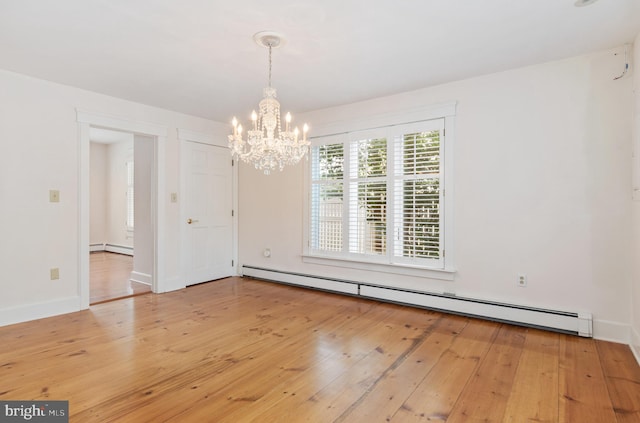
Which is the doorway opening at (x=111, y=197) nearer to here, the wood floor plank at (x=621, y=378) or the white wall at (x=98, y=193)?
the white wall at (x=98, y=193)

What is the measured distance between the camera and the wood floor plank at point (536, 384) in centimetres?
192

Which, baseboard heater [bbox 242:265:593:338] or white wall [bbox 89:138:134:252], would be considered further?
white wall [bbox 89:138:134:252]

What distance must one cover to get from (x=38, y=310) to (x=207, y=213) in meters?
2.36

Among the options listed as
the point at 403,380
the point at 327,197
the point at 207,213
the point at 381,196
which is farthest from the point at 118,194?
the point at 403,380

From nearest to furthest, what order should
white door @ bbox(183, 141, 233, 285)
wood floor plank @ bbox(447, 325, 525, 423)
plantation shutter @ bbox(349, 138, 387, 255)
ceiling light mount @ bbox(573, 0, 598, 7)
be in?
wood floor plank @ bbox(447, 325, 525, 423) < ceiling light mount @ bbox(573, 0, 598, 7) < plantation shutter @ bbox(349, 138, 387, 255) < white door @ bbox(183, 141, 233, 285)

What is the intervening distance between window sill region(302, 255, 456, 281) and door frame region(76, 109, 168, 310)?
2.06 metres

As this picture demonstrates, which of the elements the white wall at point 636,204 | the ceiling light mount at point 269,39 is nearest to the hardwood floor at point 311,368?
the white wall at point 636,204

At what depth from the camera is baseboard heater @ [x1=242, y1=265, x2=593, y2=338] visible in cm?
309

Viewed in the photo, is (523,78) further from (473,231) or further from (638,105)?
(473,231)

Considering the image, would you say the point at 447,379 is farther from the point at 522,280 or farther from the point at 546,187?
the point at 546,187

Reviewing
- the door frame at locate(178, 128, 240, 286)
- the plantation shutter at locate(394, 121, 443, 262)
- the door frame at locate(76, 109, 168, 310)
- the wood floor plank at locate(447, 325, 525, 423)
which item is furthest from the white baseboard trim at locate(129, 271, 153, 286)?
the wood floor plank at locate(447, 325, 525, 423)

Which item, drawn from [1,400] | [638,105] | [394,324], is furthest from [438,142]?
[1,400]

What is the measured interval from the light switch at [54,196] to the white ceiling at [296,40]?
3.97 feet

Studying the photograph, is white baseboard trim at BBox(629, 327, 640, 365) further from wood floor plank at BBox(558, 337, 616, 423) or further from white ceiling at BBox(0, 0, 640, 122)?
white ceiling at BBox(0, 0, 640, 122)
